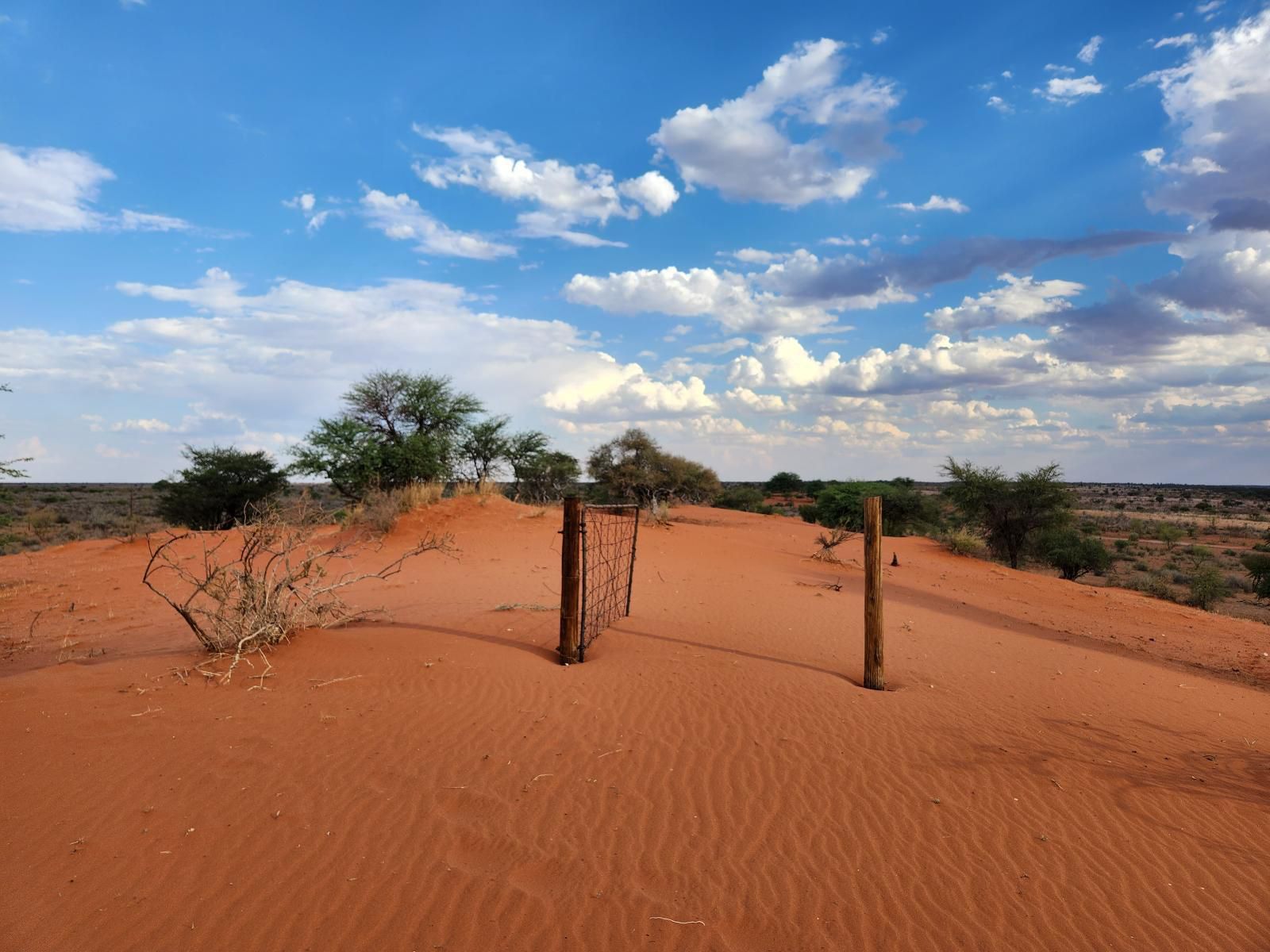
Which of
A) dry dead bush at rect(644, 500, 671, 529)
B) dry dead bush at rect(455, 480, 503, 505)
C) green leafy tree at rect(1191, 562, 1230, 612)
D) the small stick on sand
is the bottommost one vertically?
green leafy tree at rect(1191, 562, 1230, 612)

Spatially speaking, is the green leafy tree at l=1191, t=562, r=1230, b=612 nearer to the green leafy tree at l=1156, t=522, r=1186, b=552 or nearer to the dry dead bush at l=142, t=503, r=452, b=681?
the green leafy tree at l=1156, t=522, r=1186, b=552

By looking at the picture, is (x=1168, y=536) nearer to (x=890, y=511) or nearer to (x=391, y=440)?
(x=890, y=511)

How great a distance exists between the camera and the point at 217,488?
25.6m

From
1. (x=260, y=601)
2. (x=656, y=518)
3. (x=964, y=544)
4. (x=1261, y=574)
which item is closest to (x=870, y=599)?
(x=260, y=601)

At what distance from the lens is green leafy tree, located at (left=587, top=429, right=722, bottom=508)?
32344 mm

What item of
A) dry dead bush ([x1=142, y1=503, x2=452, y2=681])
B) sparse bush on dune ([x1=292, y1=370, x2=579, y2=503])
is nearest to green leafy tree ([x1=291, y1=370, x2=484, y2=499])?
sparse bush on dune ([x1=292, y1=370, x2=579, y2=503])

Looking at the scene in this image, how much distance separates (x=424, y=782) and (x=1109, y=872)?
4607 millimetres

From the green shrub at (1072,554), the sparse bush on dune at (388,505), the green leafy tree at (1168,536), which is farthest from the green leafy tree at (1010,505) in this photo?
the sparse bush on dune at (388,505)

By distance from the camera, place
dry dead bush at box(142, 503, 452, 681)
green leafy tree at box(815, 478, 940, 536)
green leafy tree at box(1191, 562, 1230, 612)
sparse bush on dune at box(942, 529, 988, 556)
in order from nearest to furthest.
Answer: dry dead bush at box(142, 503, 452, 681)
green leafy tree at box(1191, 562, 1230, 612)
sparse bush on dune at box(942, 529, 988, 556)
green leafy tree at box(815, 478, 940, 536)

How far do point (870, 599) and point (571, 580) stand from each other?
11.1 ft

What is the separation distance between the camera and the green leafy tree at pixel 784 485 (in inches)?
2359

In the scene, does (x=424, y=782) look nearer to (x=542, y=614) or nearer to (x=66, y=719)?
(x=66, y=719)

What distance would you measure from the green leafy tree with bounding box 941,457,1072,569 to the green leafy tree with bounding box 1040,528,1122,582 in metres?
0.47

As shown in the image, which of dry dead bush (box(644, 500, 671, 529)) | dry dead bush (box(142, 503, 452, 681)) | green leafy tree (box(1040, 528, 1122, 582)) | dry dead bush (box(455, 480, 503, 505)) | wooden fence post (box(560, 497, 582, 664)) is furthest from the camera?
dry dead bush (box(644, 500, 671, 529))
